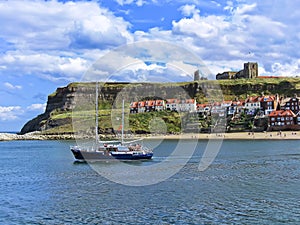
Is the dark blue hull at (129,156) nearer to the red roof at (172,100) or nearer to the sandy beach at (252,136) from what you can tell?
the sandy beach at (252,136)

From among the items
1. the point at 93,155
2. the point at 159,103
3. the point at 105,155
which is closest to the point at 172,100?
the point at 159,103

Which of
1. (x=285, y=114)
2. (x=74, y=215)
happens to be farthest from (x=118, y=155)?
(x=285, y=114)

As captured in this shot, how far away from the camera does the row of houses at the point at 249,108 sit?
456 ft

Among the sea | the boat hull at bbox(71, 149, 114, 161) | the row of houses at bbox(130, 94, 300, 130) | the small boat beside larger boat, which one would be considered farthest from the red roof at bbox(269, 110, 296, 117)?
the boat hull at bbox(71, 149, 114, 161)

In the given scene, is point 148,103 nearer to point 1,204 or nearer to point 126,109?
point 126,109

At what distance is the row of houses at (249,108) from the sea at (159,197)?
84278 millimetres

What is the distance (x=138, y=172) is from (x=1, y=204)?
21.6 metres

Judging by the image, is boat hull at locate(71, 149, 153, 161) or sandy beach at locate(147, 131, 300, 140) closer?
boat hull at locate(71, 149, 153, 161)

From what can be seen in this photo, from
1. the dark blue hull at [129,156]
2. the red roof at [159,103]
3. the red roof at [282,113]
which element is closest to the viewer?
the dark blue hull at [129,156]

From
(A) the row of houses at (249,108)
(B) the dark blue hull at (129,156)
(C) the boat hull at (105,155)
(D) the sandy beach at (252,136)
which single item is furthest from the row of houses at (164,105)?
(C) the boat hull at (105,155)

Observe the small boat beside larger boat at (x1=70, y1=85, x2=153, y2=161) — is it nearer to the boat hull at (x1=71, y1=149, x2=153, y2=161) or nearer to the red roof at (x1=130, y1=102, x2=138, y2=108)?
the boat hull at (x1=71, y1=149, x2=153, y2=161)

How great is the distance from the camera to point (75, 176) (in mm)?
51531

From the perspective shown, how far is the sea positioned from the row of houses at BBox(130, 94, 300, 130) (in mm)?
84278

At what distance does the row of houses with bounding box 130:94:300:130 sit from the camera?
138875 millimetres
